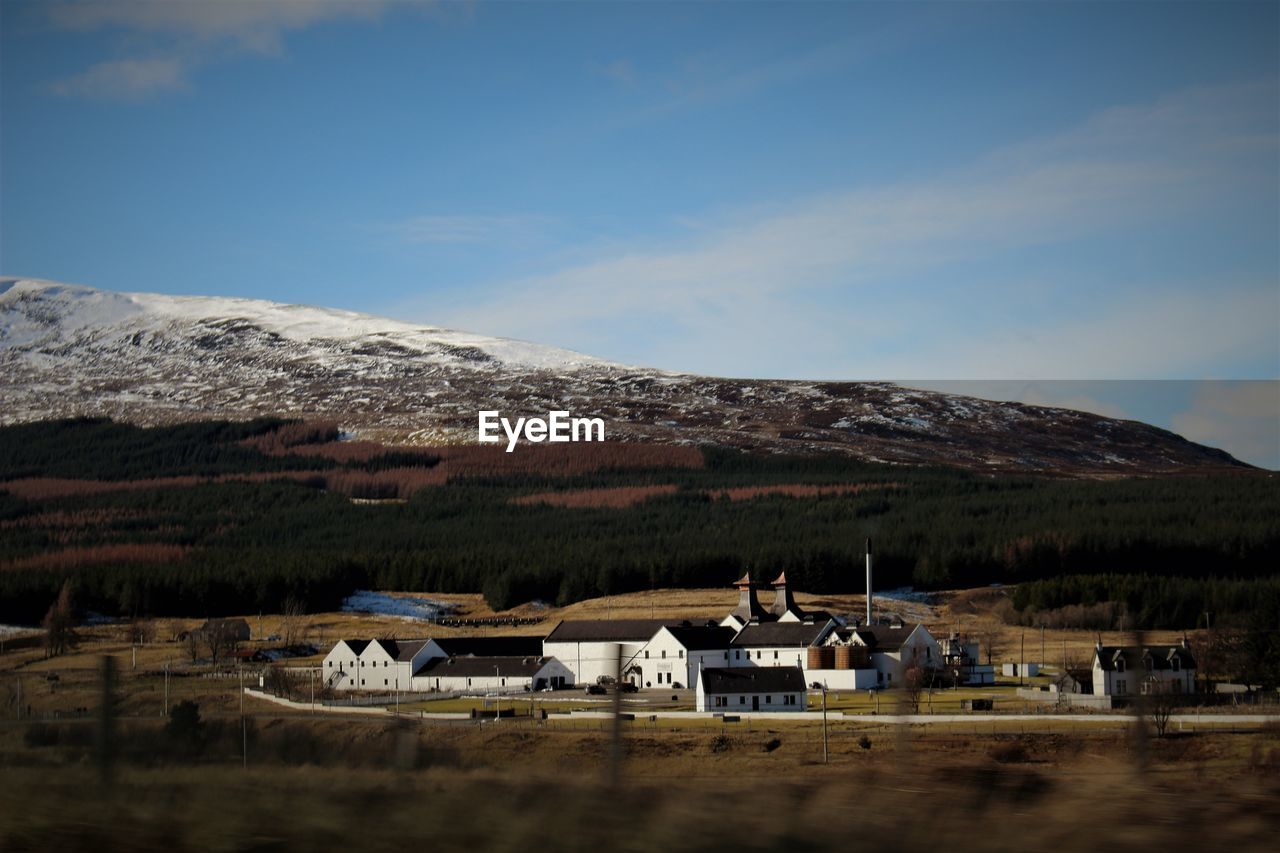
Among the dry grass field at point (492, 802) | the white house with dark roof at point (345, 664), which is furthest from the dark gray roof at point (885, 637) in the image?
the dry grass field at point (492, 802)

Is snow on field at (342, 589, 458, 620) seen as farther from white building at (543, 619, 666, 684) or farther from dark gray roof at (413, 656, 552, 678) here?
dark gray roof at (413, 656, 552, 678)

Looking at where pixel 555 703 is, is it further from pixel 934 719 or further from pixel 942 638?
pixel 942 638

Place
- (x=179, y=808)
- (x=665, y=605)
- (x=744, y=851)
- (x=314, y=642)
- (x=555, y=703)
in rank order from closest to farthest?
(x=744, y=851) < (x=179, y=808) < (x=555, y=703) < (x=314, y=642) < (x=665, y=605)

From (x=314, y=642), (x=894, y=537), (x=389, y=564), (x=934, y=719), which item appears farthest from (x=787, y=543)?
(x=934, y=719)

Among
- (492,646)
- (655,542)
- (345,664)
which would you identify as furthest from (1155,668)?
(655,542)

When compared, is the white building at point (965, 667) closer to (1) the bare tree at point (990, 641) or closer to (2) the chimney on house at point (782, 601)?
(1) the bare tree at point (990, 641)

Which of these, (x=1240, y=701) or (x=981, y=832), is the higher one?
(x=981, y=832)

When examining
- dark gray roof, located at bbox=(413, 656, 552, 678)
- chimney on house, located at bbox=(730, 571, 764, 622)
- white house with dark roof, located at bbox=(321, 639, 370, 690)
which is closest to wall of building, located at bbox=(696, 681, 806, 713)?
dark gray roof, located at bbox=(413, 656, 552, 678)
